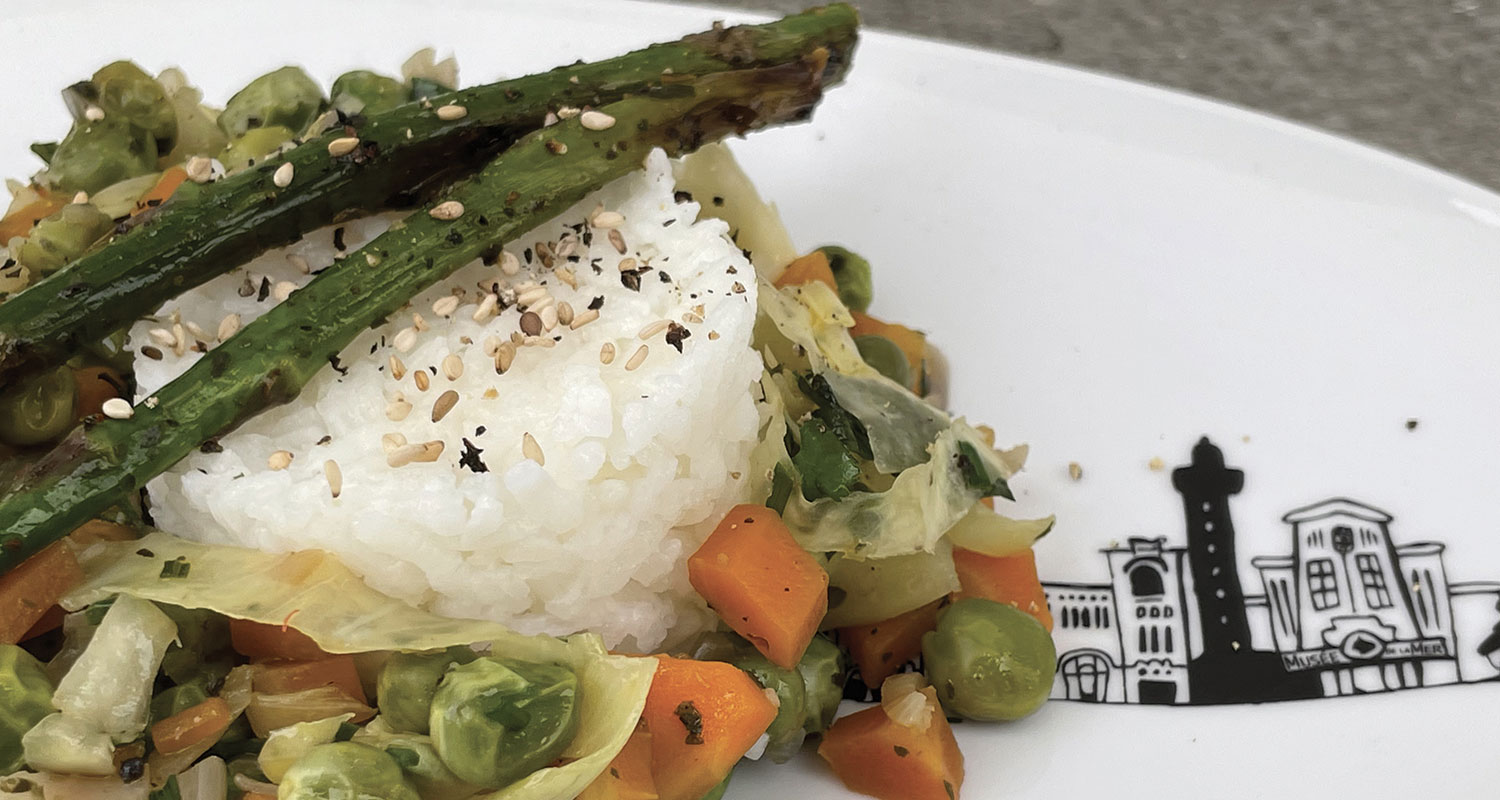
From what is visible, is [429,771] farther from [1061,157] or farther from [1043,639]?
[1061,157]

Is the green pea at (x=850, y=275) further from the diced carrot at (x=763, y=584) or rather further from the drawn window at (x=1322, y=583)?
the drawn window at (x=1322, y=583)

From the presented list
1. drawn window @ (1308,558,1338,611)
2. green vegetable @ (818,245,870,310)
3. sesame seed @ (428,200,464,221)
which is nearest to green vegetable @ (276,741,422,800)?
sesame seed @ (428,200,464,221)

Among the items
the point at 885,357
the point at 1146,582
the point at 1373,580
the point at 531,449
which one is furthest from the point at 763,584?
the point at 1373,580

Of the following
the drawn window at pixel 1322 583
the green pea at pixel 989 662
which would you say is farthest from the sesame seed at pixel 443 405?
the drawn window at pixel 1322 583

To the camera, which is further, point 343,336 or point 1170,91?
point 1170,91

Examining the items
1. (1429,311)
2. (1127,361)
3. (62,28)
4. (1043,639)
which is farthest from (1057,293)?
(62,28)

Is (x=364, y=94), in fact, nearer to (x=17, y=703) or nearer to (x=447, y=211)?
(x=447, y=211)
